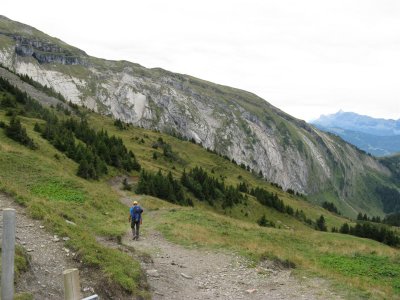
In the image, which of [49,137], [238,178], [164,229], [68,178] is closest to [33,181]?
[68,178]

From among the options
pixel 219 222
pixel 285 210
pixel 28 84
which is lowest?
pixel 285 210

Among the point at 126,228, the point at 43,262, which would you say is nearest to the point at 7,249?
the point at 43,262

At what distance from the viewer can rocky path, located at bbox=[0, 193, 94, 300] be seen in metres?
12.9

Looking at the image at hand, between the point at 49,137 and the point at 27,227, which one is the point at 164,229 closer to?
the point at 27,227

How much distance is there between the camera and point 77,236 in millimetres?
17969

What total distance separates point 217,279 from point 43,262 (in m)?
9.21

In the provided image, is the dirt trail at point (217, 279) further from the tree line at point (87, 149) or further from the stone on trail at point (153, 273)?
the tree line at point (87, 149)

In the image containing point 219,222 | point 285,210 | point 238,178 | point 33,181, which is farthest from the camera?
point 238,178

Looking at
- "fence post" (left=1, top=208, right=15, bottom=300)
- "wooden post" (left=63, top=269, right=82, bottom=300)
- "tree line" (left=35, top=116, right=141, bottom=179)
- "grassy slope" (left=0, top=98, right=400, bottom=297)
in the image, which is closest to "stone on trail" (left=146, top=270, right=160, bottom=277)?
"grassy slope" (left=0, top=98, right=400, bottom=297)

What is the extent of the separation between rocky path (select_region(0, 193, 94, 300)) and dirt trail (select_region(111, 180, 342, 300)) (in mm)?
4079

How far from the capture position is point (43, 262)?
15.0 meters

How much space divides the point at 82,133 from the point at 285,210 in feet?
157

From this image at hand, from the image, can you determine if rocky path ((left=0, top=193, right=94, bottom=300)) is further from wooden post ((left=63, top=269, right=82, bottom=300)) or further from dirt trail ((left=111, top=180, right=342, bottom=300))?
wooden post ((left=63, top=269, right=82, bottom=300))

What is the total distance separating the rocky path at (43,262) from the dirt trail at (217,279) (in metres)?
4.08
